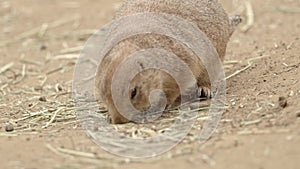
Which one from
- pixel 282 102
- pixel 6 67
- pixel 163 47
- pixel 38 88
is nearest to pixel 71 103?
pixel 38 88

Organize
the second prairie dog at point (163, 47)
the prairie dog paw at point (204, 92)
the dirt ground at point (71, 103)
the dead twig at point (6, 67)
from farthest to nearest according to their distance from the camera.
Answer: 1. the dead twig at point (6, 67)
2. the prairie dog paw at point (204, 92)
3. the second prairie dog at point (163, 47)
4. the dirt ground at point (71, 103)

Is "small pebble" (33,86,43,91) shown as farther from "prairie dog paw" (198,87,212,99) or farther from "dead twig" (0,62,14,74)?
"prairie dog paw" (198,87,212,99)

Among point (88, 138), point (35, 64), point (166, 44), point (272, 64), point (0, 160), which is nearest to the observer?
point (0, 160)

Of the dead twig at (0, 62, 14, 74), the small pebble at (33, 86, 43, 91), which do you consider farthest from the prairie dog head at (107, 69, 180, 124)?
the dead twig at (0, 62, 14, 74)

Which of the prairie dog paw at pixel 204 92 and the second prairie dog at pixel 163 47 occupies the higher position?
the second prairie dog at pixel 163 47

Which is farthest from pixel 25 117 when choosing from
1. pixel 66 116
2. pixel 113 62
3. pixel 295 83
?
pixel 295 83

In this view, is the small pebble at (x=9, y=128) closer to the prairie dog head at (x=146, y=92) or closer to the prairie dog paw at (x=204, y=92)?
the prairie dog head at (x=146, y=92)

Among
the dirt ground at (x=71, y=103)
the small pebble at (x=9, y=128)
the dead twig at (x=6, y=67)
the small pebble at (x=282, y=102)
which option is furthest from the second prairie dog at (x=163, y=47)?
the dead twig at (x=6, y=67)

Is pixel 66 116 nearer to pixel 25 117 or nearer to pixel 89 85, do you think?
pixel 25 117
